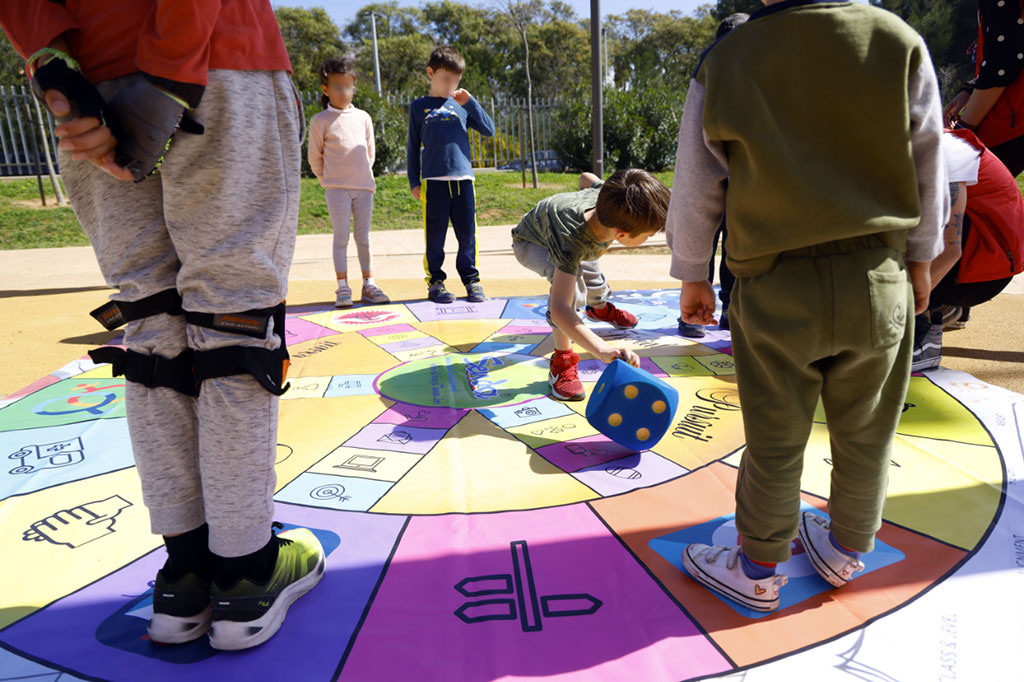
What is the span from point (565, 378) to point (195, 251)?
1.89 m

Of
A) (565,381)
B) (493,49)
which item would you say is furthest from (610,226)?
(493,49)

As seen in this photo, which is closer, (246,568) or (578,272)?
(246,568)

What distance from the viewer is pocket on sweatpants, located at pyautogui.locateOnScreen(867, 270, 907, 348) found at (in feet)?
4.48

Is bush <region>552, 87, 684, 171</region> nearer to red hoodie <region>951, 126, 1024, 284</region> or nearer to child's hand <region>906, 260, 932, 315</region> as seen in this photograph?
red hoodie <region>951, 126, 1024, 284</region>

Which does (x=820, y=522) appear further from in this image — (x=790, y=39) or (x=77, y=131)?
(x=77, y=131)

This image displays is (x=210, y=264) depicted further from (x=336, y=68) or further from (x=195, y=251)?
(x=336, y=68)

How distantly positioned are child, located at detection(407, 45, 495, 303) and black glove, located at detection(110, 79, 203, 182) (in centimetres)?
367

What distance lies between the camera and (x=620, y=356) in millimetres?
2479

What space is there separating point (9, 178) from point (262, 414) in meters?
16.6

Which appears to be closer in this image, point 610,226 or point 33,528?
point 33,528

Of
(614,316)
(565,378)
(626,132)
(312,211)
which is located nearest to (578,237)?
(565,378)

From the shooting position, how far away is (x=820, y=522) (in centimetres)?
178

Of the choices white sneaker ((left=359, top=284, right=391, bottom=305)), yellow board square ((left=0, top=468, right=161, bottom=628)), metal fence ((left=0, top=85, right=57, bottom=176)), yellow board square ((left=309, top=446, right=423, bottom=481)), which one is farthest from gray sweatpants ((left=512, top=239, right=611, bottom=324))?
metal fence ((left=0, top=85, right=57, bottom=176))

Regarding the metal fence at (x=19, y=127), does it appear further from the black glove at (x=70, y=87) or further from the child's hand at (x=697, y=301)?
the child's hand at (x=697, y=301)
